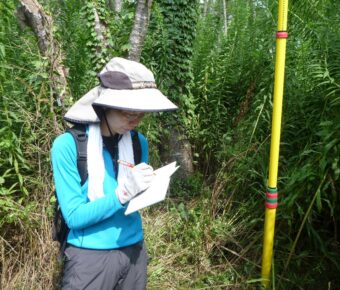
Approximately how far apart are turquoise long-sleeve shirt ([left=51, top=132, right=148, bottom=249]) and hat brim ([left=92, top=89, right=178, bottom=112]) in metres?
0.25

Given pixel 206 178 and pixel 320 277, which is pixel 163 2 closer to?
pixel 206 178

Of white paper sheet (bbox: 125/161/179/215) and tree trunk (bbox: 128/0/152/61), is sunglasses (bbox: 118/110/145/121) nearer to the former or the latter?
white paper sheet (bbox: 125/161/179/215)

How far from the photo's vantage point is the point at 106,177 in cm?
168

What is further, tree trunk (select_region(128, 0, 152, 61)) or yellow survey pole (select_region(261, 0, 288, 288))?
tree trunk (select_region(128, 0, 152, 61))

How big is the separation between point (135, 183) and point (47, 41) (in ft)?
7.44

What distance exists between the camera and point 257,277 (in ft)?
9.04

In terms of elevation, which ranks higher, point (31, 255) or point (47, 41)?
point (47, 41)

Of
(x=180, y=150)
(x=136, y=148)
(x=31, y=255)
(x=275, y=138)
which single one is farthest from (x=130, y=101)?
(x=180, y=150)

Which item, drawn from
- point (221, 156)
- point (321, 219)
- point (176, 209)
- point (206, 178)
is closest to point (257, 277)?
point (321, 219)

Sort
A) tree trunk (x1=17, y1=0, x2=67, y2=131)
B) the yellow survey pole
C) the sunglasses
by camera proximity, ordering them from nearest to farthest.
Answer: the sunglasses → the yellow survey pole → tree trunk (x1=17, y1=0, x2=67, y2=131)

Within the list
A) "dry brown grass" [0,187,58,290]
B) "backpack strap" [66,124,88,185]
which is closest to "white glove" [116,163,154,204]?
"backpack strap" [66,124,88,185]

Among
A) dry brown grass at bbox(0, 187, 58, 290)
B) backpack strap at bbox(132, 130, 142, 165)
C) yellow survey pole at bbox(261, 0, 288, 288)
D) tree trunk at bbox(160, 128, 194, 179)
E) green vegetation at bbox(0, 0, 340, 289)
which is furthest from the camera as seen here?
tree trunk at bbox(160, 128, 194, 179)

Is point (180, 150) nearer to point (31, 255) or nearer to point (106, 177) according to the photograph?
point (31, 255)

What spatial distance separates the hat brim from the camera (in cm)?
151
